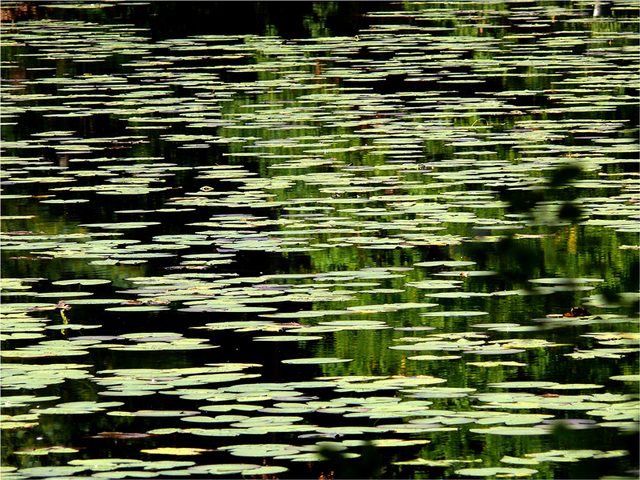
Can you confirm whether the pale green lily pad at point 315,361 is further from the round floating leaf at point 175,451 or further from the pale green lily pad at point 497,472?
the pale green lily pad at point 497,472

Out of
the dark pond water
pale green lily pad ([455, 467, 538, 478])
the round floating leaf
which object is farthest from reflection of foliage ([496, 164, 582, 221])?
the round floating leaf

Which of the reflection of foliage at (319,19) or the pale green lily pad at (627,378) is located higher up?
the reflection of foliage at (319,19)

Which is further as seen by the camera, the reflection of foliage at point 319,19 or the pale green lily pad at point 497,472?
the reflection of foliage at point 319,19

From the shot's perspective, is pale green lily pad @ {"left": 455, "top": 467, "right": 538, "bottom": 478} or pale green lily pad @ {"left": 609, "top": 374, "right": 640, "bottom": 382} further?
pale green lily pad @ {"left": 609, "top": 374, "right": 640, "bottom": 382}

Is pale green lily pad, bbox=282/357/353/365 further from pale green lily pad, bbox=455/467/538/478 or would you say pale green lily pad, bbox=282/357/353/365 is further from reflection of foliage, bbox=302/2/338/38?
reflection of foliage, bbox=302/2/338/38

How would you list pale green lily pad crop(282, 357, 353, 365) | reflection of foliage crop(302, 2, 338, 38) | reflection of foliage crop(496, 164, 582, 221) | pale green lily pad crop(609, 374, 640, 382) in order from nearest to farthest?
reflection of foliage crop(496, 164, 582, 221)
pale green lily pad crop(609, 374, 640, 382)
pale green lily pad crop(282, 357, 353, 365)
reflection of foliage crop(302, 2, 338, 38)

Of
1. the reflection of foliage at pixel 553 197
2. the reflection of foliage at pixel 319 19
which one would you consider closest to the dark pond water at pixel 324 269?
the reflection of foliage at pixel 553 197

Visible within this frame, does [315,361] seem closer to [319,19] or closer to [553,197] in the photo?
[553,197]

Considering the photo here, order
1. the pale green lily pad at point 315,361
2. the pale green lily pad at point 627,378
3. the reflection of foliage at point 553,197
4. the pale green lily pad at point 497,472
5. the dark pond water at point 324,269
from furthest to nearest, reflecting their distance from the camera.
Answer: the pale green lily pad at point 315,361, the pale green lily pad at point 627,378, the dark pond water at point 324,269, the pale green lily pad at point 497,472, the reflection of foliage at point 553,197

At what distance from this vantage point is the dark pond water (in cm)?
362

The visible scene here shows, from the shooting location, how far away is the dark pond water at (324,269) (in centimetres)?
362

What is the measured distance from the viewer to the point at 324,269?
5.59 metres

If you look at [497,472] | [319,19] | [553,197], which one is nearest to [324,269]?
[497,472]

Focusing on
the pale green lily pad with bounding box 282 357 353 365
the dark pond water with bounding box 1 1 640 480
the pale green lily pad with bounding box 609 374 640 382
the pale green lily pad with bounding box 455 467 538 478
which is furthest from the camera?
the pale green lily pad with bounding box 282 357 353 365
